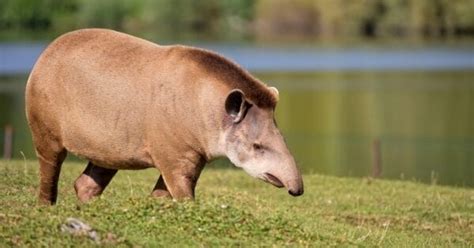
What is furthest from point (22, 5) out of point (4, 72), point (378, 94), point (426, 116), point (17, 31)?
point (426, 116)

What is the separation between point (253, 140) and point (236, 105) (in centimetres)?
37

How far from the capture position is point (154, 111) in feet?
38.2

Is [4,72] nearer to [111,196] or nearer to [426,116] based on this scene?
[426,116]

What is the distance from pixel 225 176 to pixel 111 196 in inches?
262

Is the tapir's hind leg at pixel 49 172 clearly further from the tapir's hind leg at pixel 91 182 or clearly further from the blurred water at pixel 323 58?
the blurred water at pixel 323 58

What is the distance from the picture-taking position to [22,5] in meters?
131

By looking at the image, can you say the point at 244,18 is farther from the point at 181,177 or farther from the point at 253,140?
the point at 253,140

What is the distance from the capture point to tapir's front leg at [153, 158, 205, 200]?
37.9 feet

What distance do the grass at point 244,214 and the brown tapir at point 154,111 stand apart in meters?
0.48

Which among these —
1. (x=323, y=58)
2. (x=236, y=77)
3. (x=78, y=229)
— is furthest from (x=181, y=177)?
(x=323, y=58)

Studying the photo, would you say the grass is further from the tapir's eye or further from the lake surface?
the lake surface

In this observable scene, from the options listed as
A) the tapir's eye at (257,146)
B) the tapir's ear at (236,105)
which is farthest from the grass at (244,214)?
the tapir's ear at (236,105)

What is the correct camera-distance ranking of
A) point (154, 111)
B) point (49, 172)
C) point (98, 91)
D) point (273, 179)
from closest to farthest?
point (273, 179)
point (154, 111)
point (98, 91)
point (49, 172)

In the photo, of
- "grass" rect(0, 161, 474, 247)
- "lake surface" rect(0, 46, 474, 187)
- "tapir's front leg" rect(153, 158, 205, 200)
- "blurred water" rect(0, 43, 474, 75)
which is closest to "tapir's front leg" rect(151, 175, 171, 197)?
"grass" rect(0, 161, 474, 247)
